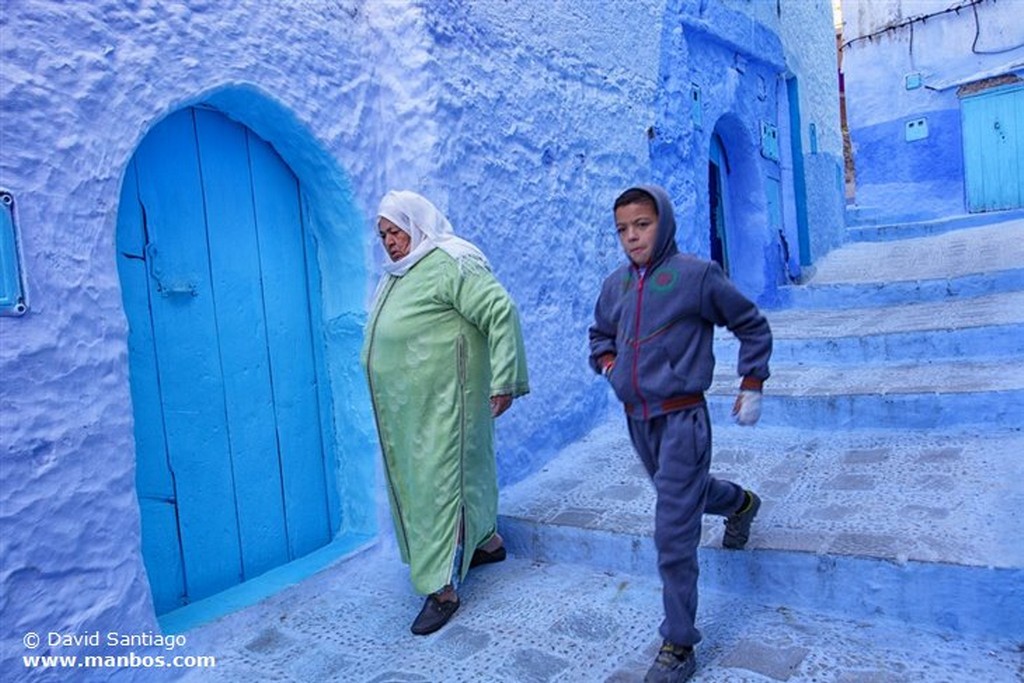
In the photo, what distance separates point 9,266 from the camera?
6.84 ft

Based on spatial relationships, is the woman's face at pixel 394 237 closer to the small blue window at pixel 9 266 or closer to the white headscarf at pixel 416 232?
the white headscarf at pixel 416 232

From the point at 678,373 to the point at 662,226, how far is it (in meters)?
0.43

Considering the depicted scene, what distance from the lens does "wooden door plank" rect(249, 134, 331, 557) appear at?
10.3 ft

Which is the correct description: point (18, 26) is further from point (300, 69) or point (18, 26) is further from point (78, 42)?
point (300, 69)

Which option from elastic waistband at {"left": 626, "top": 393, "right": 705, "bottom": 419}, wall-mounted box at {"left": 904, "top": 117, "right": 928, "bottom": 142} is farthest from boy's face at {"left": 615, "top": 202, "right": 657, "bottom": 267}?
wall-mounted box at {"left": 904, "top": 117, "right": 928, "bottom": 142}

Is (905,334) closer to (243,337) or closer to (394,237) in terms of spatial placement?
(394,237)

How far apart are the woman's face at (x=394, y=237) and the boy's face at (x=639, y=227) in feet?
2.91

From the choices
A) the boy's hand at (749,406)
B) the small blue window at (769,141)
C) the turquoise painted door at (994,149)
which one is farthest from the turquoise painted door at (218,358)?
the turquoise painted door at (994,149)

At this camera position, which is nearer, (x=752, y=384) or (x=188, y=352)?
(x=752, y=384)

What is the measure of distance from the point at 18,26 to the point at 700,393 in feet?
7.19

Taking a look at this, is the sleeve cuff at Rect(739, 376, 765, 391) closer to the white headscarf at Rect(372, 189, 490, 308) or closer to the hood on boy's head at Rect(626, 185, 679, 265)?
the hood on boy's head at Rect(626, 185, 679, 265)

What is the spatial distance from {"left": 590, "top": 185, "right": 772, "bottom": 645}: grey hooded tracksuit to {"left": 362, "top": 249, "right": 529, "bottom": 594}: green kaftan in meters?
0.55

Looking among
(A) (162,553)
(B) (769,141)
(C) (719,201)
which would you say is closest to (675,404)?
(A) (162,553)

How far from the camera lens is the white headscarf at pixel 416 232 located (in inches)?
109
